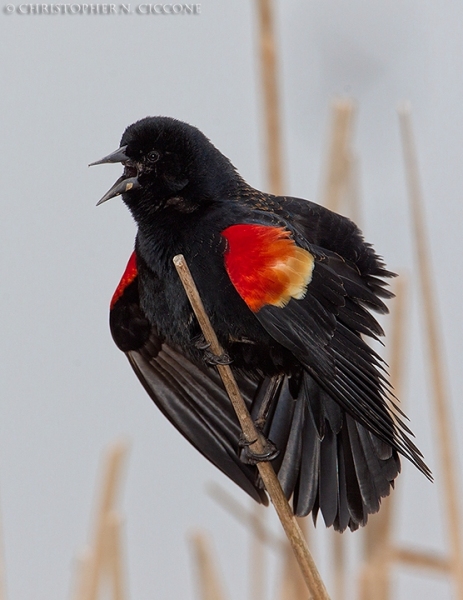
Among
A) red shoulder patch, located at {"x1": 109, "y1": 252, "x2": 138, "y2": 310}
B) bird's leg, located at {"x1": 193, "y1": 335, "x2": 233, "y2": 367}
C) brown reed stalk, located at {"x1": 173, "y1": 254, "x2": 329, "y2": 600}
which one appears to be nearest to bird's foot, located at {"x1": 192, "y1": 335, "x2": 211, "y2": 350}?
bird's leg, located at {"x1": 193, "y1": 335, "x2": 233, "y2": 367}

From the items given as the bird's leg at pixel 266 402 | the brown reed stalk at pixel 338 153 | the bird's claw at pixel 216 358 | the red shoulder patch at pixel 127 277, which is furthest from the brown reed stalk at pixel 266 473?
the brown reed stalk at pixel 338 153

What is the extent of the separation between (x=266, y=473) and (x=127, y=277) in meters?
0.65

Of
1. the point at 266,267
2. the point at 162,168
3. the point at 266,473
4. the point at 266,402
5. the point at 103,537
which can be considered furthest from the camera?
the point at 266,402

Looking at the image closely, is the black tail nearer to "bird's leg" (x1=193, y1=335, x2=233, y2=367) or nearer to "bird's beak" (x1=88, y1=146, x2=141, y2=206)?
"bird's leg" (x1=193, y1=335, x2=233, y2=367)

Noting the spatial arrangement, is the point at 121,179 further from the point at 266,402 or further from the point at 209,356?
the point at 266,402

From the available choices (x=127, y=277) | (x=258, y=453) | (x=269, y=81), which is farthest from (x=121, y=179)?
(x=258, y=453)

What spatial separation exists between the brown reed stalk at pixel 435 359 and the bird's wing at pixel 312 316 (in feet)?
0.49

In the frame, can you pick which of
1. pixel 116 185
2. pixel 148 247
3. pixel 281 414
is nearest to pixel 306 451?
pixel 281 414

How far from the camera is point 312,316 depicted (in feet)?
5.38

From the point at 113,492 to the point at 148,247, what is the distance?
1.59ft

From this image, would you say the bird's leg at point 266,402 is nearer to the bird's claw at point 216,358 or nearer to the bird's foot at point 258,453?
the bird's foot at point 258,453

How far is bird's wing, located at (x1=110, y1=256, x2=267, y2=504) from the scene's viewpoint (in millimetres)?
1926

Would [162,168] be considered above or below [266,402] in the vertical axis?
above

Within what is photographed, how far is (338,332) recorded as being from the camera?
5.40 ft
